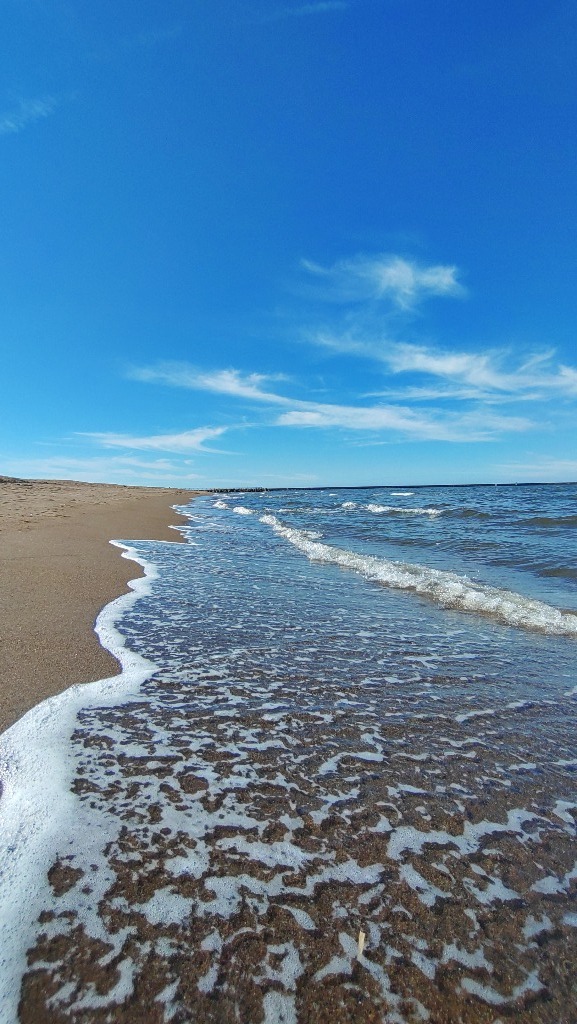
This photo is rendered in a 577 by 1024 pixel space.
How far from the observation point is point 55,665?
4.55 meters

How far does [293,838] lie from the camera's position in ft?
8.23

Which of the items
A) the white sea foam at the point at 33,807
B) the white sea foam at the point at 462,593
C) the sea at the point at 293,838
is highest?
the white sea foam at the point at 33,807

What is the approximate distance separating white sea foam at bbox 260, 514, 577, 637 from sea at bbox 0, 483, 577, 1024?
1444 millimetres

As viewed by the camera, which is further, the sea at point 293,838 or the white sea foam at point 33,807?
the white sea foam at point 33,807

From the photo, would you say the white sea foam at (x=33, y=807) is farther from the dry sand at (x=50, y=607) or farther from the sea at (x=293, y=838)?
the dry sand at (x=50, y=607)

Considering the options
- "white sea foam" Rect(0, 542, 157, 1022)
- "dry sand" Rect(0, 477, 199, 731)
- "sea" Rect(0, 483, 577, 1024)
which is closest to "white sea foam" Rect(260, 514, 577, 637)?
"sea" Rect(0, 483, 577, 1024)

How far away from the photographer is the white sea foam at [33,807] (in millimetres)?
1873

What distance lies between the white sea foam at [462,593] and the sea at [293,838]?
144 centimetres

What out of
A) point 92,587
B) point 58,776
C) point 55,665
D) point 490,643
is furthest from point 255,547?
point 58,776

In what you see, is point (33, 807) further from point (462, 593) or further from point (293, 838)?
point (462, 593)

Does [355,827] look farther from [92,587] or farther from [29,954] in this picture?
[92,587]

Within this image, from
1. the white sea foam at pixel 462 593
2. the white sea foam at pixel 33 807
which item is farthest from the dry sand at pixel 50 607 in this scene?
the white sea foam at pixel 462 593

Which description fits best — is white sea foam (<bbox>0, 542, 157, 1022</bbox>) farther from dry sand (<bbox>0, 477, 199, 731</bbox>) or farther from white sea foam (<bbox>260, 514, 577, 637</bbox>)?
white sea foam (<bbox>260, 514, 577, 637</bbox>)

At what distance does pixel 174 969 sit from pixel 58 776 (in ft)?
4.91
